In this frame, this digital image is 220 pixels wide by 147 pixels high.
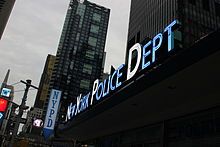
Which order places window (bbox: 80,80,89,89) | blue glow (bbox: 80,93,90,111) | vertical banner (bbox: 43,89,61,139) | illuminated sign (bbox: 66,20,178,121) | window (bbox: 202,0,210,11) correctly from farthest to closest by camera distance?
window (bbox: 80,80,89,89) < window (bbox: 202,0,210,11) < vertical banner (bbox: 43,89,61,139) < blue glow (bbox: 80,93,90,111) < illuminated sign (bbox: 66,20,178,121)

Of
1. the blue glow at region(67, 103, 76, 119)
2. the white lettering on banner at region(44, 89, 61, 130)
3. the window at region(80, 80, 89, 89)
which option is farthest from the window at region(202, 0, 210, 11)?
the window at region(80, 80, 89, 89)

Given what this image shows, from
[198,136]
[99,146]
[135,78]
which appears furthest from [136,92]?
[99,146]

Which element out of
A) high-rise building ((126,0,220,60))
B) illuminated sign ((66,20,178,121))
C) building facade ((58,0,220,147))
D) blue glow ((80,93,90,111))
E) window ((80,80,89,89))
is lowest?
building facade ((58,0,220,147))

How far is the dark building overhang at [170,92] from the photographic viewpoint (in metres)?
8.35

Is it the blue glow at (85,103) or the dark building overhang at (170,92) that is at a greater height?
the blue glow at (85,103)

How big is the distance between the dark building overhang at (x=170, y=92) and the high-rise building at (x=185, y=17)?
3138 inches

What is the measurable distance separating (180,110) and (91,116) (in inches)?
277

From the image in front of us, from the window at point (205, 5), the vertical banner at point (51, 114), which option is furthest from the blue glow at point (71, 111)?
the window at point (205, 5)

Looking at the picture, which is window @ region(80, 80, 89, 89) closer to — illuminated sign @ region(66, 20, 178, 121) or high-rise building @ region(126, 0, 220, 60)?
high-rise building @ region(126, 0, 220, 60)

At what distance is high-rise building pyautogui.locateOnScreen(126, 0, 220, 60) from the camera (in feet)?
321

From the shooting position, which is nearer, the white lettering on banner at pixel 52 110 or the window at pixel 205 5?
the white lettering on banner at pixel 52 110

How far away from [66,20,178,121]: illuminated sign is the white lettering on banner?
387 inches

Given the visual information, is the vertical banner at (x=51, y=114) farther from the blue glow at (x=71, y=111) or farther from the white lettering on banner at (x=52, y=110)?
the blue glow at (x=71, y=111)

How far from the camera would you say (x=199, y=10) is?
108m
